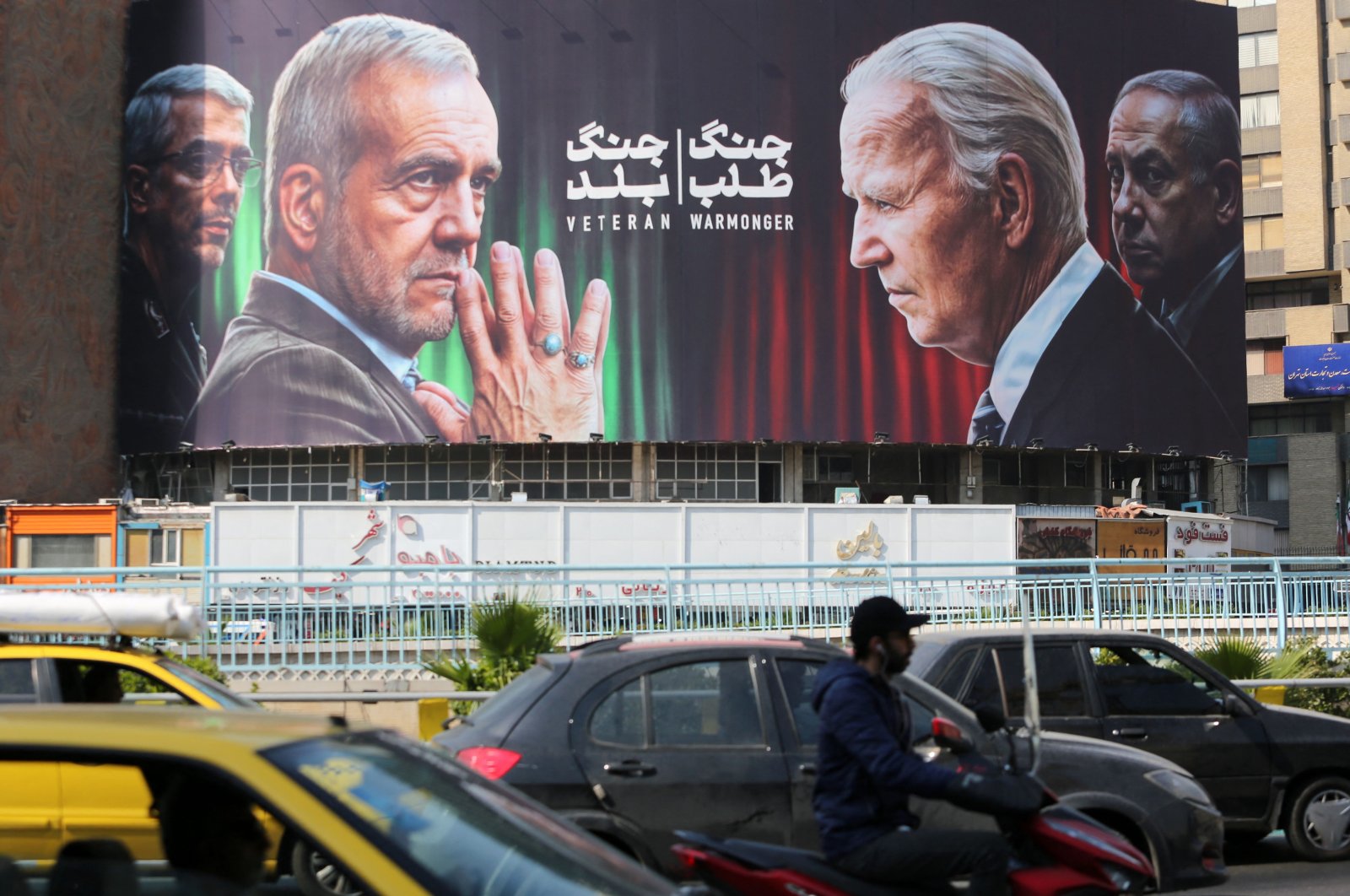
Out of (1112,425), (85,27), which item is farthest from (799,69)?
(85,27)

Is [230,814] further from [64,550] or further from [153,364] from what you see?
[153,364]

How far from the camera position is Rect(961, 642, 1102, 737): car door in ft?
27.2

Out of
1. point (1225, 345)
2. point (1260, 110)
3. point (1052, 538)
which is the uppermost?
point (1260, 110)

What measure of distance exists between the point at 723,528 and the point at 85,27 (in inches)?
946

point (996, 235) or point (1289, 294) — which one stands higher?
point (1289, 294)

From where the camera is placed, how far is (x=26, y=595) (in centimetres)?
571

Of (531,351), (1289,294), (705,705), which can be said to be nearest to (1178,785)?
(705,705)

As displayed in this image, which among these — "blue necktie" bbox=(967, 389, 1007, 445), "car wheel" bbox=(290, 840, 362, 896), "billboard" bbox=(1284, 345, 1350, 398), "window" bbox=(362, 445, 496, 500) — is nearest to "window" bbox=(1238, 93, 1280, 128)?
"billboard" bbox=(1284, 345, 1350, 398)

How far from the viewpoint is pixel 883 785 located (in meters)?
4.56

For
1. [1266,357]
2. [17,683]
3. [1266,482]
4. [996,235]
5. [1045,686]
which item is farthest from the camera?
[1266,482]

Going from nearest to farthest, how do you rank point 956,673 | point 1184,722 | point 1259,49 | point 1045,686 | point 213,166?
point 956,673, point 1045,686, point 1184,722, point 213,166, point 1259,49

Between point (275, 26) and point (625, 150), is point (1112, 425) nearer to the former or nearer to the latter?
point (625, 150)

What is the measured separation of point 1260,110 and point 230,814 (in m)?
63.2

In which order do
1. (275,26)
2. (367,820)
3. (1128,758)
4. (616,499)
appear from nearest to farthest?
(367,820), (1128,758), (616,499), (275,26)
